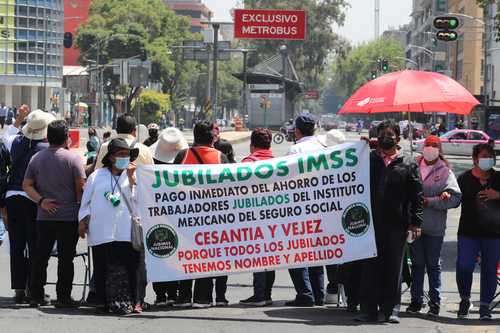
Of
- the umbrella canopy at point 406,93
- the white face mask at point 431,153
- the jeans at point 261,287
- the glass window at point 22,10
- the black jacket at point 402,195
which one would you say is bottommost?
the jeans at point 261,287

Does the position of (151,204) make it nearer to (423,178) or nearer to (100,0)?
(423,178)

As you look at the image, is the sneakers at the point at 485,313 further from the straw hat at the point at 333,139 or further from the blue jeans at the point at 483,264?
the straw hat at the point at 333,139

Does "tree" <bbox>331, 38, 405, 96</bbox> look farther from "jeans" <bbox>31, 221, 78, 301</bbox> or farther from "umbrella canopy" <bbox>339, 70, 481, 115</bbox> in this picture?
"jeans" <bbox>31, 221, 78, 301</bbox>

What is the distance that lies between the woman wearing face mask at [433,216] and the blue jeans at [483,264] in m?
0.20

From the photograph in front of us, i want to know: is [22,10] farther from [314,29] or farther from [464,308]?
[464,308]

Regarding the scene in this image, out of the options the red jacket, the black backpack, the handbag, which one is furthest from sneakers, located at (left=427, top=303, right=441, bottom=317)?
the black backpack

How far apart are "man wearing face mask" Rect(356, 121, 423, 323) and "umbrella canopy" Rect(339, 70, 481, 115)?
1.55m

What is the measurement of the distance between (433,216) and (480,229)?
0.43 metres

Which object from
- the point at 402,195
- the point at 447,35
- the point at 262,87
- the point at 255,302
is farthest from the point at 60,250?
the point at 262,87

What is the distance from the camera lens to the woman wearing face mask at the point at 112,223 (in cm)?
1057

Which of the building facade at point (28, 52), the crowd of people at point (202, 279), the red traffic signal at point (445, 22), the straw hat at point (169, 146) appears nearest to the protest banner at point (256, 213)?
the crowd of people at point (202, 279)

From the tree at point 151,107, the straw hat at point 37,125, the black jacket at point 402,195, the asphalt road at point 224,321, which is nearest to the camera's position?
the asphalt road at point 224,321

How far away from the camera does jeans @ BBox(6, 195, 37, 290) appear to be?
11.2 metres

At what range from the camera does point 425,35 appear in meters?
146
